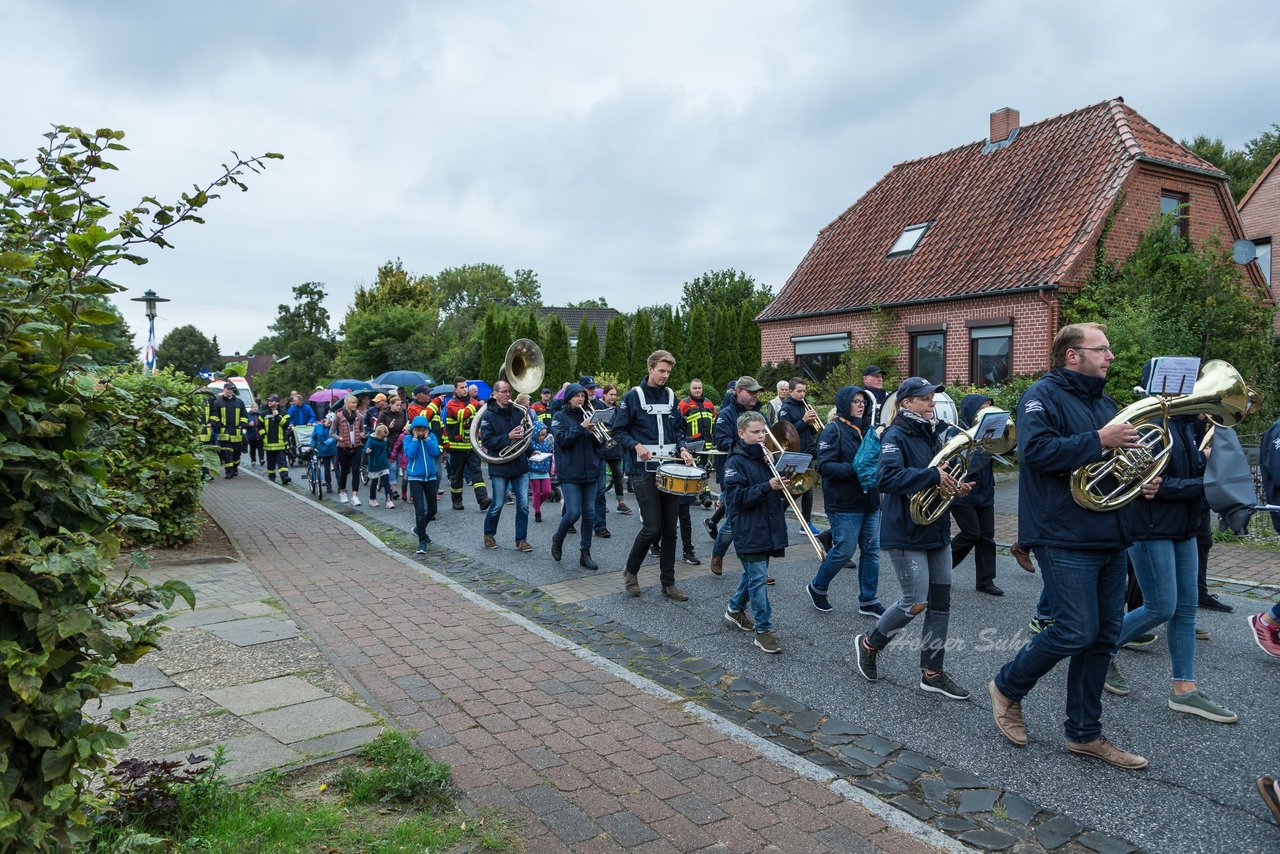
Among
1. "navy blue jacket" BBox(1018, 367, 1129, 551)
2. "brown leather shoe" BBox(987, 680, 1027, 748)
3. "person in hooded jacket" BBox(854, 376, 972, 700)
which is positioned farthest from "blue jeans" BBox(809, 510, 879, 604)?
"navy blue jacket" BBox(1018, 367, 1129, 551)

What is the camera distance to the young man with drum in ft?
24.8

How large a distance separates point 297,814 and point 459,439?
985cm

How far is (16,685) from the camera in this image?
199 centimetres

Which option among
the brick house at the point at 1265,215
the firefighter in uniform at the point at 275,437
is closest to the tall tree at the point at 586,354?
the firefighter in uniform at the point at 275,437

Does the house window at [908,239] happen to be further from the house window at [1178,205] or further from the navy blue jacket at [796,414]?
the navy blue jacket at [796,414]

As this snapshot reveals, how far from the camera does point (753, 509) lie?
616 cm

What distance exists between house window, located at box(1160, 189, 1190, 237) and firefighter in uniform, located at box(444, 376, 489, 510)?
1596cm

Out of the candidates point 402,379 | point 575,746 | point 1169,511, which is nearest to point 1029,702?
point 1169,511

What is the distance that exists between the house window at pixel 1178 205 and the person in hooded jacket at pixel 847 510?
1636cm

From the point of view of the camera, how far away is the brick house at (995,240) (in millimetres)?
18328

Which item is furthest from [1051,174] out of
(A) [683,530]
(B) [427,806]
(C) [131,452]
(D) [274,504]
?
(B) [427,806]

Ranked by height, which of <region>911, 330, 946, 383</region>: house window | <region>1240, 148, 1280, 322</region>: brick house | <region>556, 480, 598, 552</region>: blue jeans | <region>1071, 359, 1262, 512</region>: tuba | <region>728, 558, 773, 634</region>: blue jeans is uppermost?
<region>1240, 148, 1280, 322</region>: brick house

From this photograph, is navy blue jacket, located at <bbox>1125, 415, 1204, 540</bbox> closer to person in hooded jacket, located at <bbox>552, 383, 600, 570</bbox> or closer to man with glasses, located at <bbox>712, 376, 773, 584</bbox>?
man with glasses, located at <bbox>712, 376, 773, 584</bbox>

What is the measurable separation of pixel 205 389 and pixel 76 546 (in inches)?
23.0
